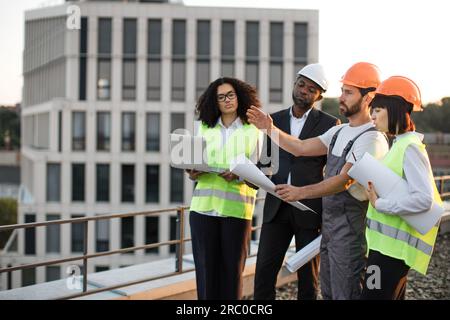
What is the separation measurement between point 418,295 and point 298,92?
3.11 meters

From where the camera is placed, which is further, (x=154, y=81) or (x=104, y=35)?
(x=154, y=81)

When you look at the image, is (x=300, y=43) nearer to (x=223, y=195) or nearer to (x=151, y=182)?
(x=151, y=182)

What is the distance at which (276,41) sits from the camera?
3522 centimetres

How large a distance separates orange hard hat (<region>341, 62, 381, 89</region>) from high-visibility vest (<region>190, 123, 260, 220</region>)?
2.64 ft

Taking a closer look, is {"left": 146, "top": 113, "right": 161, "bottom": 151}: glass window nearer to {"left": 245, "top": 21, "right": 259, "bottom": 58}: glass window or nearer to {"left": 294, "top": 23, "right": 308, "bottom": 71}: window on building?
{"left": 245, "top": 21, "right": 259, "bottom": 58}: glass window

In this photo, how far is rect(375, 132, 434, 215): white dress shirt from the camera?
2.54 m

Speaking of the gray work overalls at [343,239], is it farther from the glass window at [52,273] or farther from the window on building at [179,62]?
the glass window at [52,273]

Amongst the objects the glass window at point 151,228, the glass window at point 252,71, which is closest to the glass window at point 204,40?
the glass window at point 252,71

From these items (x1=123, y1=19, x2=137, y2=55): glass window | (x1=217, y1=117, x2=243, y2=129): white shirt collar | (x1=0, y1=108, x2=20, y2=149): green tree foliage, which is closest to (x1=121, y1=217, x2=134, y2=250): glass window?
(x1=123, y1=19, x2=137, y2=55): glass window

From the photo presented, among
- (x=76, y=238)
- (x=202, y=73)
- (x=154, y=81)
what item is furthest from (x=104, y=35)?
(x=76, y=238)

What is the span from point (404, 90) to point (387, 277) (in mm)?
925

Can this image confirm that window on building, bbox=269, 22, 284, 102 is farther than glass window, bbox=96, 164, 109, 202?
Yes

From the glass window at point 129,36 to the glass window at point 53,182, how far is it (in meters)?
8.58

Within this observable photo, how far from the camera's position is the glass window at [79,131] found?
34.7 meters
